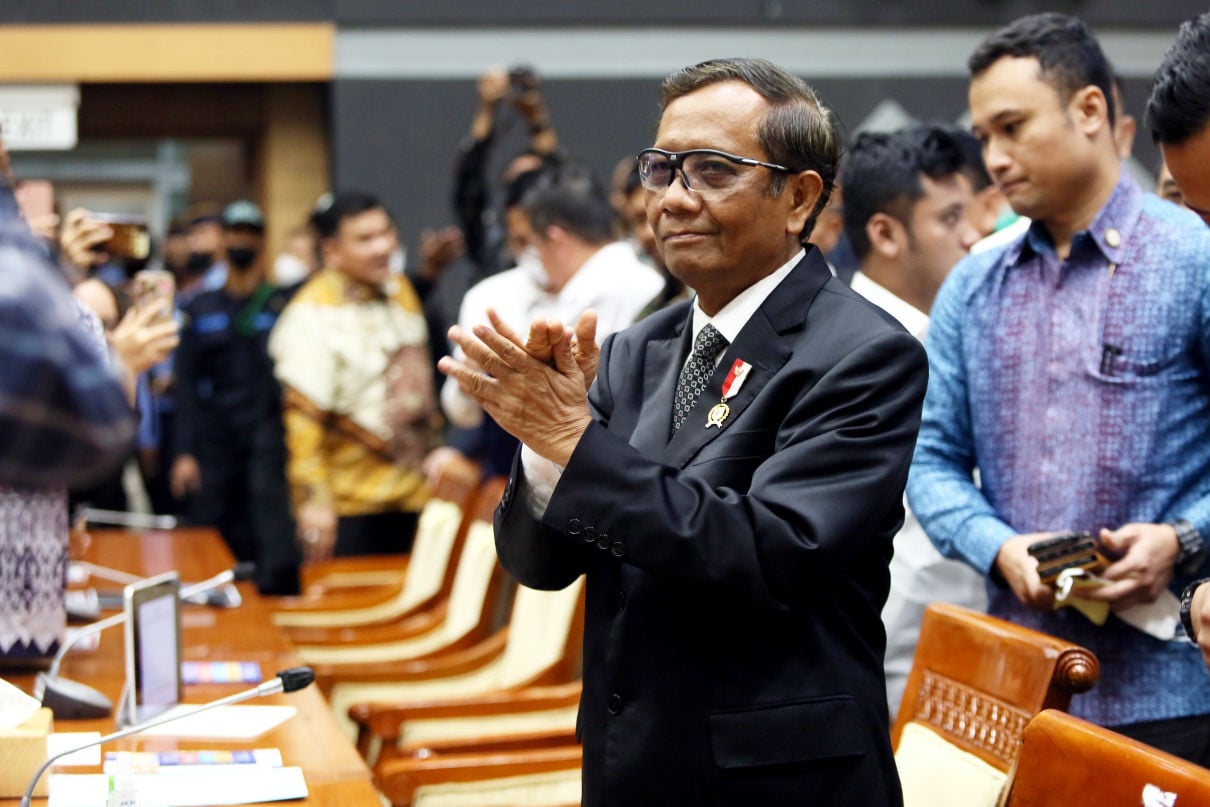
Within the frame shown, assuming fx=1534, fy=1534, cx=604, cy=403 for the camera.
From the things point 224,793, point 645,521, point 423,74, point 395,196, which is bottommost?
point 224,793

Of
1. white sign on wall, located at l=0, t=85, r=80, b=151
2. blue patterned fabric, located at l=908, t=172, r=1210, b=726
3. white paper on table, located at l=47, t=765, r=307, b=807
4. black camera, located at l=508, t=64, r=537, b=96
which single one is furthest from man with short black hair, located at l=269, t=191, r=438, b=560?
blue patterned fabric, located at l=908, t=172, r=1210, b=726

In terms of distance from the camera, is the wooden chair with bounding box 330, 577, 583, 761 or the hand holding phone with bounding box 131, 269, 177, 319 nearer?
the hand holding phone with bounding box 131, 269, 177, 319

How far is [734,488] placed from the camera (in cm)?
176

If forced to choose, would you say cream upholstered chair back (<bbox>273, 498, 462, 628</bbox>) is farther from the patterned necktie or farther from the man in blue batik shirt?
the patterned necktie

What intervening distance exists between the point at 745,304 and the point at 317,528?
3369mm

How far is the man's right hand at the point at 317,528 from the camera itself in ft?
16.4

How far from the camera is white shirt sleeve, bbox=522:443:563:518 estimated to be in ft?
5.85

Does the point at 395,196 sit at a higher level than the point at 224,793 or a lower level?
higher

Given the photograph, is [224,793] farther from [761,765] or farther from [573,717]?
[573,717]

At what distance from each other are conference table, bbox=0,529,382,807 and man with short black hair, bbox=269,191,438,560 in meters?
0.45

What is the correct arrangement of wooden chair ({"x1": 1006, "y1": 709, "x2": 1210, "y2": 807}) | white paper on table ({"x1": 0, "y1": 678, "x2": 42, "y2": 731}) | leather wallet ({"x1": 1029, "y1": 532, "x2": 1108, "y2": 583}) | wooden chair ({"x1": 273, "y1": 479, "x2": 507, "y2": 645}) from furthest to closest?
wooden chair ({"x1": 273, "y1": 479, "x2": 507, "y2": 645}), leather wallet ({"x1": 1029, "y1": 532, "x2": 1108, "y2": 583}), white paper on table ({"x1": 0, "y1": 678, "x2": 42, "y2": 731}), wooden chair ({"x1": 1006, "y1": 709, "x2": 1210, "y2": 807})

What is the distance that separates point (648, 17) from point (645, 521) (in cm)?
758

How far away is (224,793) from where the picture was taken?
209 cm

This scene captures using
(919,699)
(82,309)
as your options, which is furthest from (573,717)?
(82,309)
